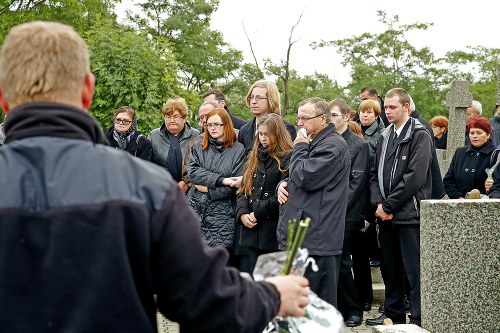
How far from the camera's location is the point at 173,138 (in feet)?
24.6

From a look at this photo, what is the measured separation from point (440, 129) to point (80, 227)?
438 inches

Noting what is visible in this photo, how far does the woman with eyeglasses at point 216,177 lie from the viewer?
6180 millimetres

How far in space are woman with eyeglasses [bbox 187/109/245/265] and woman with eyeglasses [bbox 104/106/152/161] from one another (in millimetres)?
970

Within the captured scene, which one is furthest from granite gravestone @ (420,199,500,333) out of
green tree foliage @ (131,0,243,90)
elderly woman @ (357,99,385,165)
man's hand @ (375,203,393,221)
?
green tree foliage @ (131,0,243,90)

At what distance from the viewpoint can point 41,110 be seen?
1669 millimetres

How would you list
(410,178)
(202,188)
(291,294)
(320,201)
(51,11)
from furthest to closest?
1. (51,11)
2. (202,188)
3. (410,178)
4. (320,201)
5. (291,294)

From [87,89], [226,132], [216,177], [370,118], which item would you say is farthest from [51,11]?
[87,89]

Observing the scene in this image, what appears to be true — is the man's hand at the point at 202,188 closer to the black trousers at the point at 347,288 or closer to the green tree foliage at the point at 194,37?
the black trousers at the point at 347,288

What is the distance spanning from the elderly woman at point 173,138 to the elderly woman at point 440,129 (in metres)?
5.87

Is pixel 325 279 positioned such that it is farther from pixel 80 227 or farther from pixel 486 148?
pixel 80 227

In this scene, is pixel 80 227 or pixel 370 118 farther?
pixel 370 118

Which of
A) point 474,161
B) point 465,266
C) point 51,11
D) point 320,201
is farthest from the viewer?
point 51,11

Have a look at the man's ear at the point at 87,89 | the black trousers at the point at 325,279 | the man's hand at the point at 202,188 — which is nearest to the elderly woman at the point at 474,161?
the black trousers at the point at 325,279

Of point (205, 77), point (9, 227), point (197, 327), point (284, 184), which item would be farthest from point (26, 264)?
point (205, 77)
